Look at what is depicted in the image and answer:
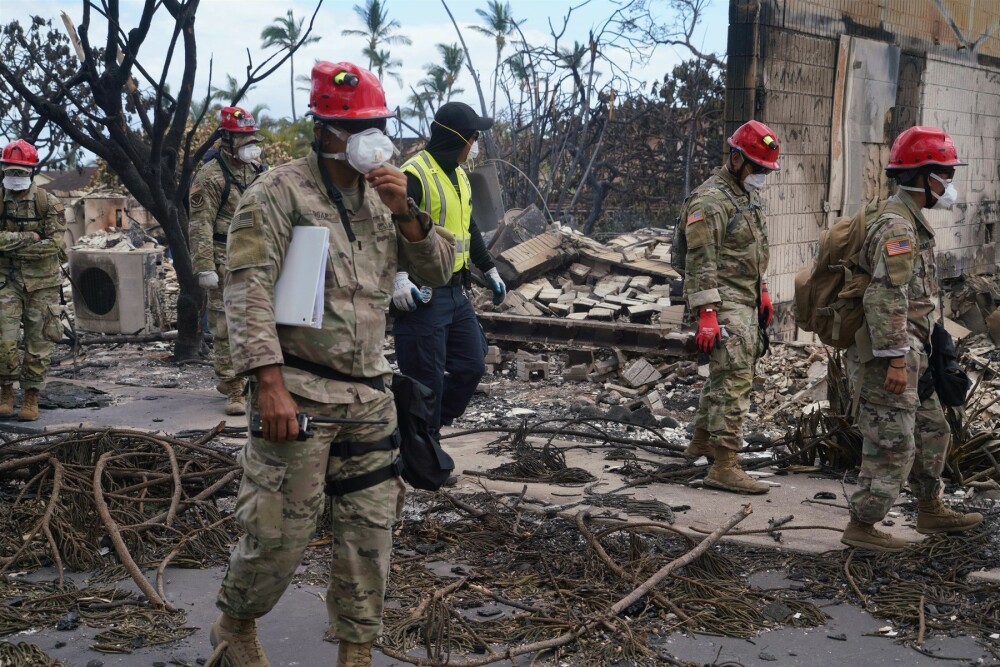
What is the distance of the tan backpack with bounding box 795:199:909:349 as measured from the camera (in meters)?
5.03

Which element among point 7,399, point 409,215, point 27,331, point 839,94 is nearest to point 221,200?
point 27,331

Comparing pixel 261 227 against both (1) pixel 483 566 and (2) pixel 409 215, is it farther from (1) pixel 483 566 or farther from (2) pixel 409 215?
(1) pixel 483 566

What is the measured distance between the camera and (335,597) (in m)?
3.45

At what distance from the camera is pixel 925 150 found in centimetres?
487

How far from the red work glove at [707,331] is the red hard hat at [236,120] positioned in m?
4.21

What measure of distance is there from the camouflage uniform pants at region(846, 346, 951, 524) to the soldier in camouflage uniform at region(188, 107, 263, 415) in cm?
503

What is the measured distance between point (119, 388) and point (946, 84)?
35.8 ft

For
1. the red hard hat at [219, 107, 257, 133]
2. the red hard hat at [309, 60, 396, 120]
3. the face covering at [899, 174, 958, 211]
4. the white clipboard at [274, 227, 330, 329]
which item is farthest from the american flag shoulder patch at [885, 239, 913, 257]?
the red hard hat at [219, 107, 257, 133]

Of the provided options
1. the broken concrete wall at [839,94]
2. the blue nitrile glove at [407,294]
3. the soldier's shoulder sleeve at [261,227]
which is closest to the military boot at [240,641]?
the soldier's shoulder sleeve at [261,227]

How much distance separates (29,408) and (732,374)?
5627 millimetres

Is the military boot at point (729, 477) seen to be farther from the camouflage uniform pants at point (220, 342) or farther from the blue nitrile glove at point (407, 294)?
the camouflage uniform pants at point (220, 342)

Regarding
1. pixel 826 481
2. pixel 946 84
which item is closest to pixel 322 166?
pixel 826 481

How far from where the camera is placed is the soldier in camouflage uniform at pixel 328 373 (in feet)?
10.8

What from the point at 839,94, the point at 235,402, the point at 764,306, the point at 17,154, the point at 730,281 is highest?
the point at 839,94
